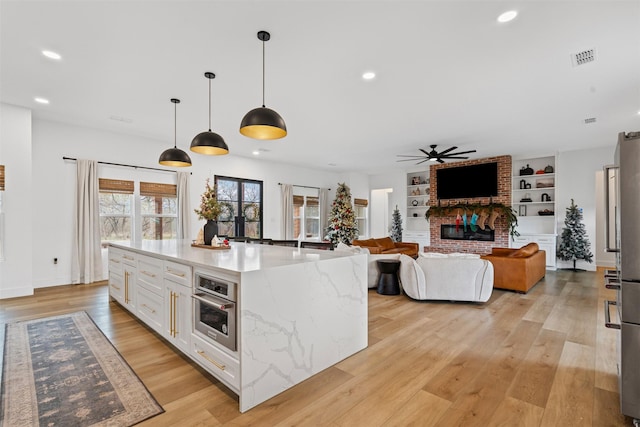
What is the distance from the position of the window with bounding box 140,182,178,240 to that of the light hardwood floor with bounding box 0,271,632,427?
2615mm

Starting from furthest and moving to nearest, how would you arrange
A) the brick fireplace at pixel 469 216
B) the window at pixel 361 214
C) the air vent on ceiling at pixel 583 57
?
the window at pixel 361 214, the brick fireplace at pixel 469 216, the air vent on ceiling at pixel 583 57

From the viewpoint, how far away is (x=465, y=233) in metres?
8.79

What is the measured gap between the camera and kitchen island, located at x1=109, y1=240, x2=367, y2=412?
2045 millimetres

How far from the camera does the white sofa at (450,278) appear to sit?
4480mm

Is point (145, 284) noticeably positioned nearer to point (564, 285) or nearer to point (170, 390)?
point (170, 390)

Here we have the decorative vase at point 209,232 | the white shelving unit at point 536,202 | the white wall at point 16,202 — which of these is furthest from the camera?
the white shelving unit at point 536,202

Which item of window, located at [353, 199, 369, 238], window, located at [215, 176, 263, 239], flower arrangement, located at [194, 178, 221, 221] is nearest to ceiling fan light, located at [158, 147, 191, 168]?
flower arrangement, located at [194, 178, 221, 221]

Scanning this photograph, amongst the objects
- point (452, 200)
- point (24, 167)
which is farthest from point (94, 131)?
point (452, 200)

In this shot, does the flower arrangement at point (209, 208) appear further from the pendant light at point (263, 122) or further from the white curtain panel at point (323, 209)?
the white curtain panel at point (323, 209)

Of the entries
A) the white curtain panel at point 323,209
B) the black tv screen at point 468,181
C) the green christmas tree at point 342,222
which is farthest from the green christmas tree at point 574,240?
the white curtain panel at point 323,209

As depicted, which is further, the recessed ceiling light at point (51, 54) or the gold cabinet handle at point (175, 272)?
the recessed ceiling light at point (51, 54)

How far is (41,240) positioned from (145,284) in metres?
3.66

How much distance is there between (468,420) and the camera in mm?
1936

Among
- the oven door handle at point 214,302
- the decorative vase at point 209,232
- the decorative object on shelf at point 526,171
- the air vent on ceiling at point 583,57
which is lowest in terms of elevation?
the oven door handle at point 214,302
